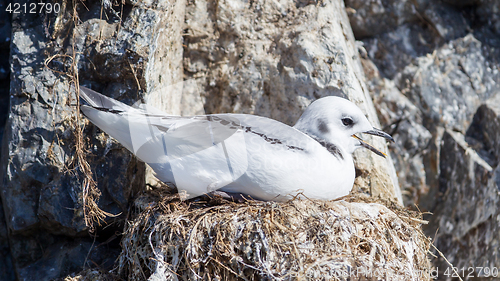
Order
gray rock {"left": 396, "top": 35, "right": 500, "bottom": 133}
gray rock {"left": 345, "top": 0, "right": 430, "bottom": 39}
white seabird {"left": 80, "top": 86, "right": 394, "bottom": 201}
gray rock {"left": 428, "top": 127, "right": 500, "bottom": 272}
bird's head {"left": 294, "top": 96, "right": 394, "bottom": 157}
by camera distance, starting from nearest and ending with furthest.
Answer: white seabird {"left": 80, "top": 86, "right": 394, "bottom": 201}, bird's head {"left": 294, "top": 96, "right": 394, "bottom": 157}, gray rock {"left": 428, "top": 127, "right": 500, "bottom": 272}, gray rock {"left": 396, "top": 35, "right": 500, "bottom": 133}, gray rock {"left": 345, "top": 0, "right": 430, "bottom": 39}

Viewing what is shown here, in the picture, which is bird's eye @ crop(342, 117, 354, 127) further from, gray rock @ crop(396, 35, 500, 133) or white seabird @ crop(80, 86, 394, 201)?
gray rock @ crop(396, 35, 500, 133)

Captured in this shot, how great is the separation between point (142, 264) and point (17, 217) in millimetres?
901

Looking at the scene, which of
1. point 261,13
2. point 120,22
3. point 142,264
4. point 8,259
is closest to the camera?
point 142,264

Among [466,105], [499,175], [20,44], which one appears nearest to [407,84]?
[466,105]

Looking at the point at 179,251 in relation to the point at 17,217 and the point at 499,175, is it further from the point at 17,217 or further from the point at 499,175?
the point at 499,175

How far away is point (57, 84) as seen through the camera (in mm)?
2270

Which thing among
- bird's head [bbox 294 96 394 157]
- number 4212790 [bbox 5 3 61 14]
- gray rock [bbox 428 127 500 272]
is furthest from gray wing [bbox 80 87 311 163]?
gray rock [bbox 428 127 500 272]

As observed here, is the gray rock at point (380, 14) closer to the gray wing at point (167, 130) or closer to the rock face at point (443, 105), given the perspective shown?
the rock face at point (443, 105)

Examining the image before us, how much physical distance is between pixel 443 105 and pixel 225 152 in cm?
208

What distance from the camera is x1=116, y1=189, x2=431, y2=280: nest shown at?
1681mm

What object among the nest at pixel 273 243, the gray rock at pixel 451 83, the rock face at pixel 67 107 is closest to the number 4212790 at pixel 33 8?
the rock face at pixel 67 107

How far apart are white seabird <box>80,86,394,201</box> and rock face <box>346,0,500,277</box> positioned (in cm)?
147

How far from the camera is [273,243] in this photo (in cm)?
170

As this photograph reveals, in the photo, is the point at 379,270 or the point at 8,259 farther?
the point at 8,259
